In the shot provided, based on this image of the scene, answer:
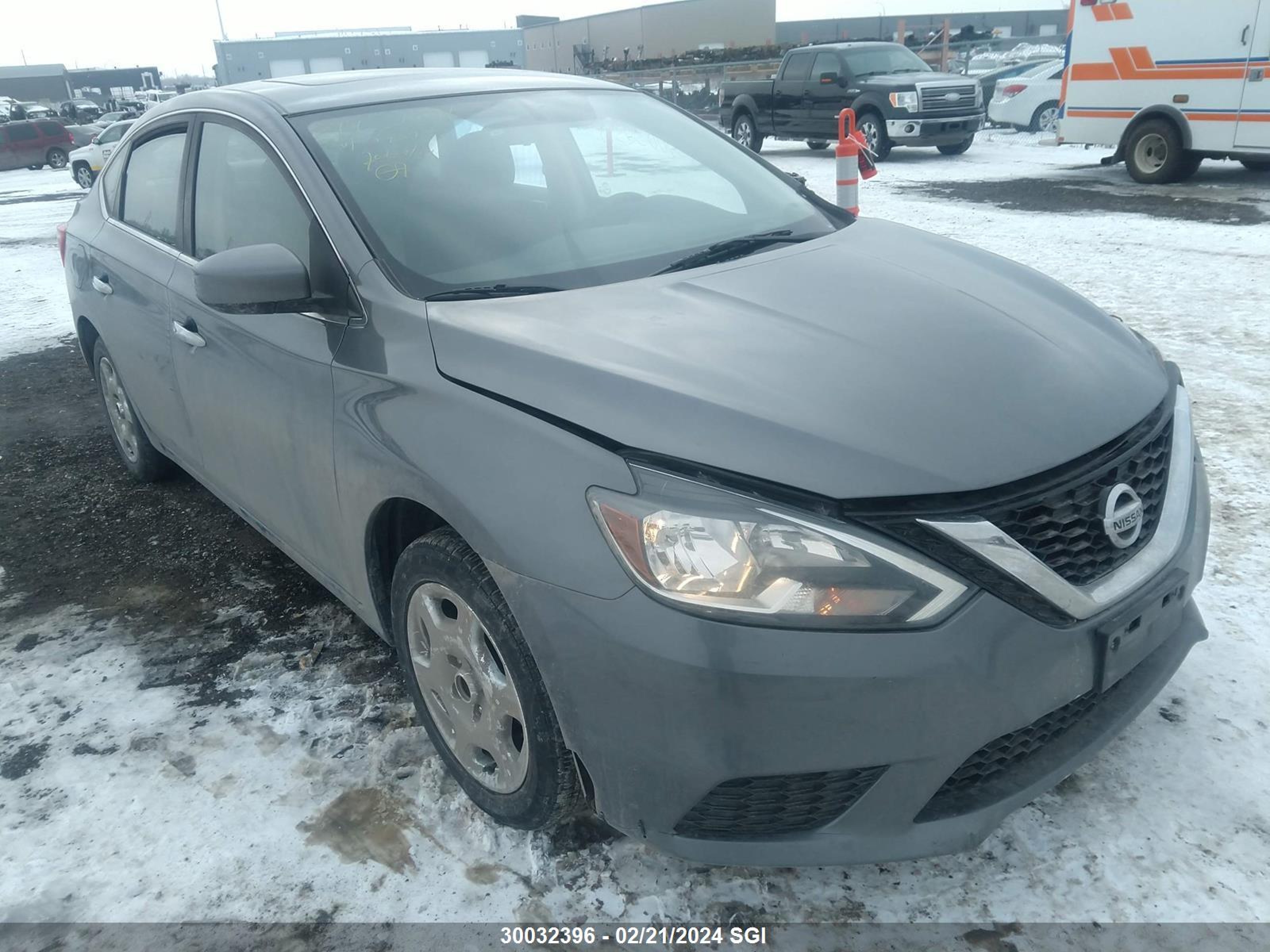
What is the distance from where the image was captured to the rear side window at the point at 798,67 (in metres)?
16.0

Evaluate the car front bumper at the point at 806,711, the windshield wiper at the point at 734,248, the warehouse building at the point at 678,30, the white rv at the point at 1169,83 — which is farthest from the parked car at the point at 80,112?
the car front bumper at the point at 806,711

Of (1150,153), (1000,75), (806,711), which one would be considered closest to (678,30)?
(1000,75)

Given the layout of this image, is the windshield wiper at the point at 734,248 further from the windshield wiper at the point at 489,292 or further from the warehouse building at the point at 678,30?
the warehouse building at the point at 678,30

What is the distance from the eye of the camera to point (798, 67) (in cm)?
1625

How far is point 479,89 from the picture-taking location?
3.01m

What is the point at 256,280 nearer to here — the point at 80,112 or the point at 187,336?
the point at 187,336

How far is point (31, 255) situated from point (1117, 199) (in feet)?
40.9

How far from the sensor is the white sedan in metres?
16.5

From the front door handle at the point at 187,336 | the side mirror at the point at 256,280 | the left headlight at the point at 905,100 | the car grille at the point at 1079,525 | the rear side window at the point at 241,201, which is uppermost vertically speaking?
the left headlight at the point at 905,100

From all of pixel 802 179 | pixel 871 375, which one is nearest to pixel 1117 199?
pixel 802 179

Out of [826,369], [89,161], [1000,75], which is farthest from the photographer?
[89,161]

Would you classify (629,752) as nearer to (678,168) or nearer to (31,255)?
(678,168)

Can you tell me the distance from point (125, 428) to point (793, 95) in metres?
14.4

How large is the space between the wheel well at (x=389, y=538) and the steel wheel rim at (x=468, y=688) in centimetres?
15
